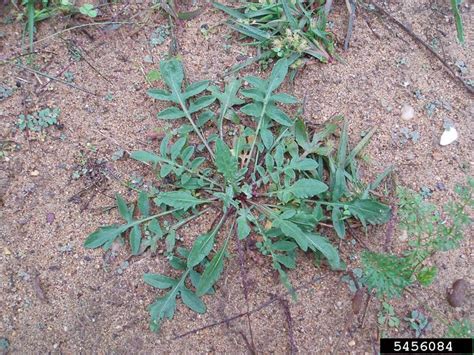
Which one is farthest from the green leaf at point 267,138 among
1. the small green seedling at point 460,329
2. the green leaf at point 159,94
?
the small green seedling at point 460,329

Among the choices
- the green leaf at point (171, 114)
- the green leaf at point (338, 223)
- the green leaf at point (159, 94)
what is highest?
the green leaf at point (159, 94)

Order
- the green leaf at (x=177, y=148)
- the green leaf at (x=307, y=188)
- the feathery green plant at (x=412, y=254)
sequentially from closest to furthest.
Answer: the feathery green plant at (x=412, y=254)
the green leaf at (x=307, y=188)
the green leaf at (x=177, y=148)

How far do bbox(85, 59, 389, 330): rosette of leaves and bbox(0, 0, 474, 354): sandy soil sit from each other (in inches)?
3.3

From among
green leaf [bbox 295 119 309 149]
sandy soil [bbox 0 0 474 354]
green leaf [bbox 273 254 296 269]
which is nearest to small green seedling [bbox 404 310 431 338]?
sandy soil [bbox 0 0 474 354]

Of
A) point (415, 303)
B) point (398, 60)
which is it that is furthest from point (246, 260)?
point (398, 60)

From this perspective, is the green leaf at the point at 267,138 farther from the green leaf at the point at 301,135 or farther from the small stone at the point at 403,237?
the small stone at the point at 403,237

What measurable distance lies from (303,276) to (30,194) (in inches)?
49.9

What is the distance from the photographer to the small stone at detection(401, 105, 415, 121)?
242 cm

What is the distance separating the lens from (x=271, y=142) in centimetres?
227

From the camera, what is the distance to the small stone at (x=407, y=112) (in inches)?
95.3

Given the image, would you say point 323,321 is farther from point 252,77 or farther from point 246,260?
point 252,77

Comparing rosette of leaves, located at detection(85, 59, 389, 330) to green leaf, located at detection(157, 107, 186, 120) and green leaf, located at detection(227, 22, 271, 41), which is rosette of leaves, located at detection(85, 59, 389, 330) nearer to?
green leaf, located at detection(157, 107, 186, 120)

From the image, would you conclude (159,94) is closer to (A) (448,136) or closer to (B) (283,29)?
(B) (283,29)

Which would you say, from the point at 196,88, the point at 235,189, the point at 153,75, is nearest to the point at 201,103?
the point at 196,88
